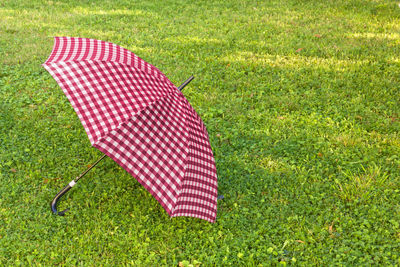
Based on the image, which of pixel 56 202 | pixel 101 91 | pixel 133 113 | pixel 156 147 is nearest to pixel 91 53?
pixel 101 91

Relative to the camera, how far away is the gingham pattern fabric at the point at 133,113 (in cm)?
281

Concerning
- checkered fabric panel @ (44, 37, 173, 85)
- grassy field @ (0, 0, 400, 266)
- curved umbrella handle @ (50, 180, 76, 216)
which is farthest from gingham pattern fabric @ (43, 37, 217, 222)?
curved umbrella handle @ (50, 180, 76, 216)

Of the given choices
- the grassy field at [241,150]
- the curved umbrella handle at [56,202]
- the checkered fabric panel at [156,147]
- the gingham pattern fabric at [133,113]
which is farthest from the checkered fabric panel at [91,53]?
the grassy field at [241,150]

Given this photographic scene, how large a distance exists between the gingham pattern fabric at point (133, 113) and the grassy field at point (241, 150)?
775 millimetres

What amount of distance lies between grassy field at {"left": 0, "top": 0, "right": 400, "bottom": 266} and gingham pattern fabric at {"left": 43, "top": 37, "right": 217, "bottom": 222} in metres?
0.77

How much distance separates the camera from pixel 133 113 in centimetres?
279

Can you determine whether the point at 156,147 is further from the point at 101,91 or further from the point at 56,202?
the point at 56,202

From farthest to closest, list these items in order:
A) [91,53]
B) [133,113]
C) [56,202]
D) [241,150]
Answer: [241,150]
[56,202]
[91,53]
[133,113]

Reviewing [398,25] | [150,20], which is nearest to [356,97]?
[398,25]

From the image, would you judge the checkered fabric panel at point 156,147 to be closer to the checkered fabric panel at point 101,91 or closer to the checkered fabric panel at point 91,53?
the checkered fabric panel at point 101,91

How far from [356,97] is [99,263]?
421 cm

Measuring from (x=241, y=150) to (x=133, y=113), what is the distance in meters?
2.14

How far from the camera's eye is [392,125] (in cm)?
492

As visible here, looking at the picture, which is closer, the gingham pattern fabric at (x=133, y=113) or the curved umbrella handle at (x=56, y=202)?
the gingham pattern fabric at (x=133, y=113)
